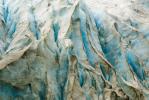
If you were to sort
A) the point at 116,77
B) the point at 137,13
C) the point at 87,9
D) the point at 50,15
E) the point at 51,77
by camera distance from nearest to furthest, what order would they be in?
the point at 51,77, the point at 116,77, the point at 50,15, the point at 87,9, the point at 137,13

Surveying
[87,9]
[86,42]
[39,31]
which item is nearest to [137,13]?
[87,9]

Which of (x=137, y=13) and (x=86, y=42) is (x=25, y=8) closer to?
(x=86, y=42)

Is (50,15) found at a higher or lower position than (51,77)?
higher

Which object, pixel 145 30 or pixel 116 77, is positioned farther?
pixel 145 30

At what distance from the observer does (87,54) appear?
3.66 m

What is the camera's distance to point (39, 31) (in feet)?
12.1

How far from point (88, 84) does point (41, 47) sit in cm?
56

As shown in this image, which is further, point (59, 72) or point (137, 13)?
point (137, 13)

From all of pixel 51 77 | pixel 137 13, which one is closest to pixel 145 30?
pixel 137 13

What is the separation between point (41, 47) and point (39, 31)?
0.36m

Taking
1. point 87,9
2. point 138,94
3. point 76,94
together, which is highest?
point 87,9

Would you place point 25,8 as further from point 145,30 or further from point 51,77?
point 145,30

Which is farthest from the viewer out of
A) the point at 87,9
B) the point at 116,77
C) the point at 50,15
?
the point at 87,9

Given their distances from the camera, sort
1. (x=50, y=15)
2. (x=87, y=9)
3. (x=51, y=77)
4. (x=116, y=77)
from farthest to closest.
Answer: (x=87, y=9), (x=50, y=15), (x=116, y=77), (x=51, y=77)
